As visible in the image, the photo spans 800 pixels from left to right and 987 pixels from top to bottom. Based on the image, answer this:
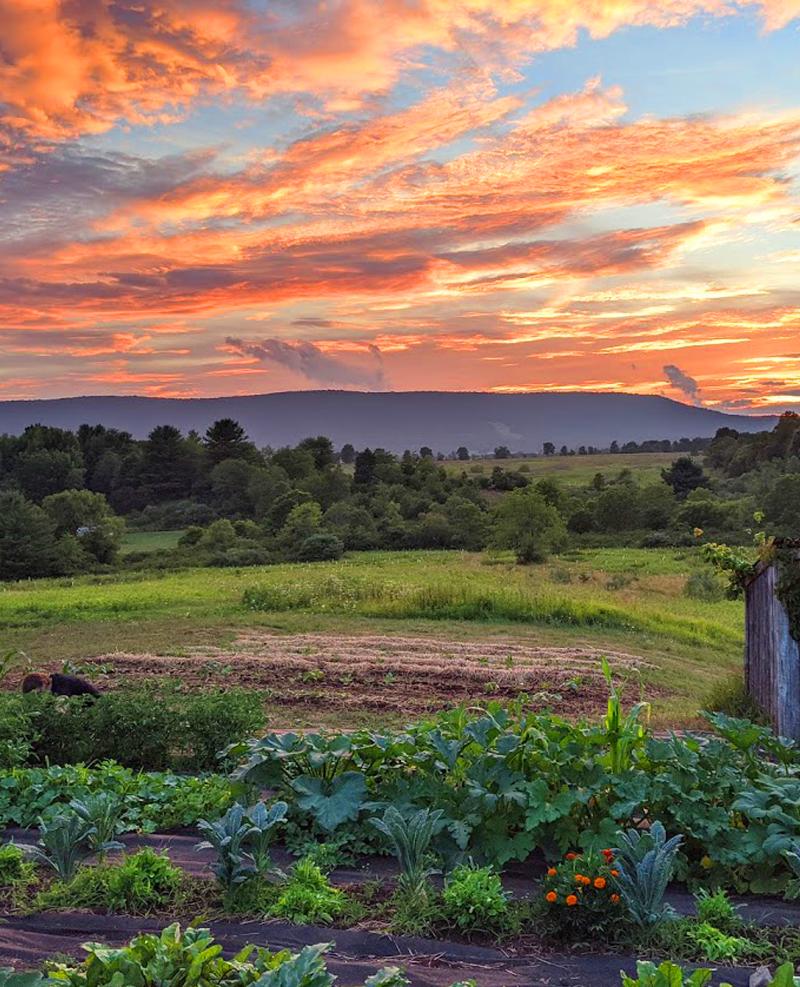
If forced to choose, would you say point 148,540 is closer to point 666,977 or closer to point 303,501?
point 303,501

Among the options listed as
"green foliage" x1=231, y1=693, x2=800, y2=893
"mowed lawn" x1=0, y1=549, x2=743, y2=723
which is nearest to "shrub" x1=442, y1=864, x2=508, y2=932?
"green foliage" x1=231, y1=693, x2=800, y2=893

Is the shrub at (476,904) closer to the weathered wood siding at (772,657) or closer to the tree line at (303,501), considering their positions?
the weathered wood siding at (772,657)

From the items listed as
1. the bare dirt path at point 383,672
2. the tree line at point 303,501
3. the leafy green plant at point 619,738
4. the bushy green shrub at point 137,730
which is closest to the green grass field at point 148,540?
the tree line at point 303,501

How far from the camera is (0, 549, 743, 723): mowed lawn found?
18391 mm

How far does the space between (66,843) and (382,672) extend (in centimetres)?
950

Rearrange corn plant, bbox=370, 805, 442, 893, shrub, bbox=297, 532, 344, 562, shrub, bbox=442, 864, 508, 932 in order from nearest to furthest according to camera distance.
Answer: shrub, bbox=442, 864, 508, 932 → corn plant, bbox=370, 805, 442, 893 → shrub, bbox=297, 532, 344, 562

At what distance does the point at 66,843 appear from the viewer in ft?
17.3

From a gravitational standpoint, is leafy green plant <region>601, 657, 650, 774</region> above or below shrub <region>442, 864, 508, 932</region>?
above

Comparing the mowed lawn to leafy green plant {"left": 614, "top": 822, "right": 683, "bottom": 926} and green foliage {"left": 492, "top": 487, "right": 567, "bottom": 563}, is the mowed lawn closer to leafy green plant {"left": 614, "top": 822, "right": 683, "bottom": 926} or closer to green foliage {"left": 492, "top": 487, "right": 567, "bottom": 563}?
leafy green plant {"left": 614, "top": 822, "right": 683, "bottom": 926}

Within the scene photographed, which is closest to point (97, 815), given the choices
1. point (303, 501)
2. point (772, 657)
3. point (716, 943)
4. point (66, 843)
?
point (66, 843)

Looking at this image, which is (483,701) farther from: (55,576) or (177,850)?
(55,576)

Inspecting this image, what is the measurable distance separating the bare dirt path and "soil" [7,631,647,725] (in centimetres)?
1

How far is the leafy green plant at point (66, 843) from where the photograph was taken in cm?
525

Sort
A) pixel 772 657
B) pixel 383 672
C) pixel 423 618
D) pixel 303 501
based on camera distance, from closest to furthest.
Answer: pixel 772 657 < pixel 383 672 < pixel 423 618 < pixel 303 501
